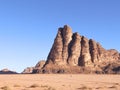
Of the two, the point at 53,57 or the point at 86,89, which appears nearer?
the point at 86,89

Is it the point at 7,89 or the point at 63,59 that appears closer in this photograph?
the point at 7,89

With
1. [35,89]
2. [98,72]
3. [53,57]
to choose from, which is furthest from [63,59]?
[35,89]

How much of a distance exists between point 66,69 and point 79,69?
8.38 m

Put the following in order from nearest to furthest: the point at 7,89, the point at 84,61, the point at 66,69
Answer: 1. the point at 7,89
2. the point at 66,69
3. the point at 84,61

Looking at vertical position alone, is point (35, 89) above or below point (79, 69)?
below

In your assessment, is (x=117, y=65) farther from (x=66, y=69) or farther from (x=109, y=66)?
(x=66, y=69)

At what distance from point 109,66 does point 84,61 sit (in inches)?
605

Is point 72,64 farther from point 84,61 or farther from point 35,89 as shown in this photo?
point 35,89

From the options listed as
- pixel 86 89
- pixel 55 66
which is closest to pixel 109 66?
pixel 55 66

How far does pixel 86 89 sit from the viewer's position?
109 ft

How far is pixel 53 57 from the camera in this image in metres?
199

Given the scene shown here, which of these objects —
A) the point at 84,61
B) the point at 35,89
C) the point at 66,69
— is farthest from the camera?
the point at 84,61

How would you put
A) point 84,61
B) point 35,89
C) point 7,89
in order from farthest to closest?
point 84,61 < point 35,89 < point 7,89

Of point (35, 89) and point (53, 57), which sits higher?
point (53, 57)
